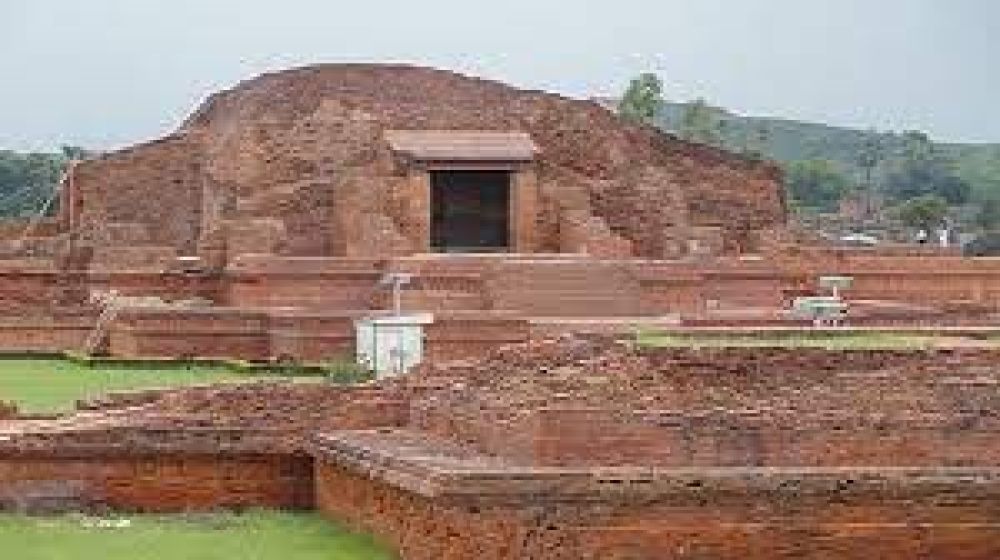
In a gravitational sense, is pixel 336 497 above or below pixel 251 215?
below

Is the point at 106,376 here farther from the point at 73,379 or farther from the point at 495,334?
the point at 495,334

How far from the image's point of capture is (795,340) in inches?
527

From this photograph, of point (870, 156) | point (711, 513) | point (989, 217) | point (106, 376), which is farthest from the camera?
point (870, 156)

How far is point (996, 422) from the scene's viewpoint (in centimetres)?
1100

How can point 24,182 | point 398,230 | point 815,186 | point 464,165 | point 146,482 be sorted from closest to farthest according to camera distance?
point 146,482 < point 398,230 < point 464,165 < point 24,182 < point 815,186

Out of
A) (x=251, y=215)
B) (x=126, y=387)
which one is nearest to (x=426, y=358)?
(x=126, y=387)

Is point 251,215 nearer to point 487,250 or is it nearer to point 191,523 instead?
point 487,250

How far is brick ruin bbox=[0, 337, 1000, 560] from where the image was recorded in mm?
9672

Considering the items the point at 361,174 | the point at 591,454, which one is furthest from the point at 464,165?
the point at 591,454

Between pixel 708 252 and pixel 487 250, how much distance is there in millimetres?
3188

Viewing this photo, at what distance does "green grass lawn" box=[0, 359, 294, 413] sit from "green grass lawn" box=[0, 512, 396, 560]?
3.58m

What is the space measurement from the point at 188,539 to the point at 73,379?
29.6 feet

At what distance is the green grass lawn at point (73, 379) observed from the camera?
17844 millimetres

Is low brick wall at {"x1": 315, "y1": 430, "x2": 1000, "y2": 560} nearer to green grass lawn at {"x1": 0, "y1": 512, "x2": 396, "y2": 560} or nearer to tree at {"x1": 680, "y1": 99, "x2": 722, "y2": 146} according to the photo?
green grass lawn at {"x1": 0, "y1": 512, "x2": 396, "y2": 560}
